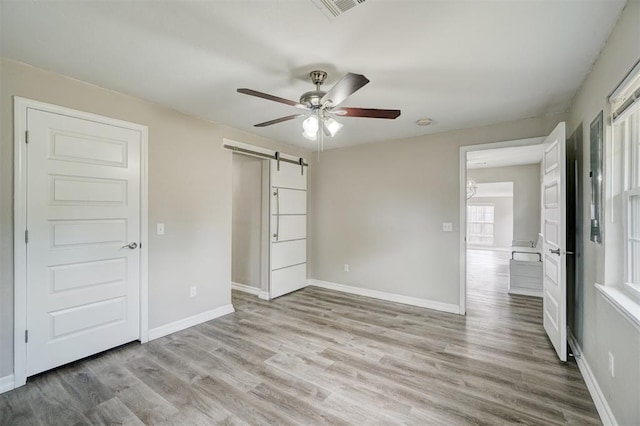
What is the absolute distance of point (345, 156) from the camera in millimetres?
4805

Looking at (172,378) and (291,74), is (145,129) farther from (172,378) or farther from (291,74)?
(172,378)

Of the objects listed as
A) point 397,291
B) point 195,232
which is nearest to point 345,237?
point 397,291

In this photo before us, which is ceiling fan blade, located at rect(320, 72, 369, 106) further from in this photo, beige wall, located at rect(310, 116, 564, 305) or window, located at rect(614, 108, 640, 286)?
beige wall, located at rect(310, 116, 564, 305)

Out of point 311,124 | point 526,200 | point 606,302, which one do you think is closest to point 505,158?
point 526,200

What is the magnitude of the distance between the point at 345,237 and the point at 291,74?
3.00 m

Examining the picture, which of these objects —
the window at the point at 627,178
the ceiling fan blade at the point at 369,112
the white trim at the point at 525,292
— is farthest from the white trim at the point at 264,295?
the white trim at the point at 525,292

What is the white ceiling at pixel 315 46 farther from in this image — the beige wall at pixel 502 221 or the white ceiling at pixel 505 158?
the beige wall at pixel 502 221

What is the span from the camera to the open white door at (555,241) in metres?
2.46

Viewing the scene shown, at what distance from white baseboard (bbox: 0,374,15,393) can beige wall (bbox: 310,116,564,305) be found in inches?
147

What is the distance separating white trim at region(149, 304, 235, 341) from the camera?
9.86 ft

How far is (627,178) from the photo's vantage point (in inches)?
67.7

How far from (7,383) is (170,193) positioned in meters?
1.91

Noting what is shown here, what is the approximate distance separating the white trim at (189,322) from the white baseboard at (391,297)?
174cm

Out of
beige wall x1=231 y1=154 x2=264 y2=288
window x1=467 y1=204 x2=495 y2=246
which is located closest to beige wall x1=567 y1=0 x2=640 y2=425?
beige wall x1=231 y1=154 x2=264 y2=288
